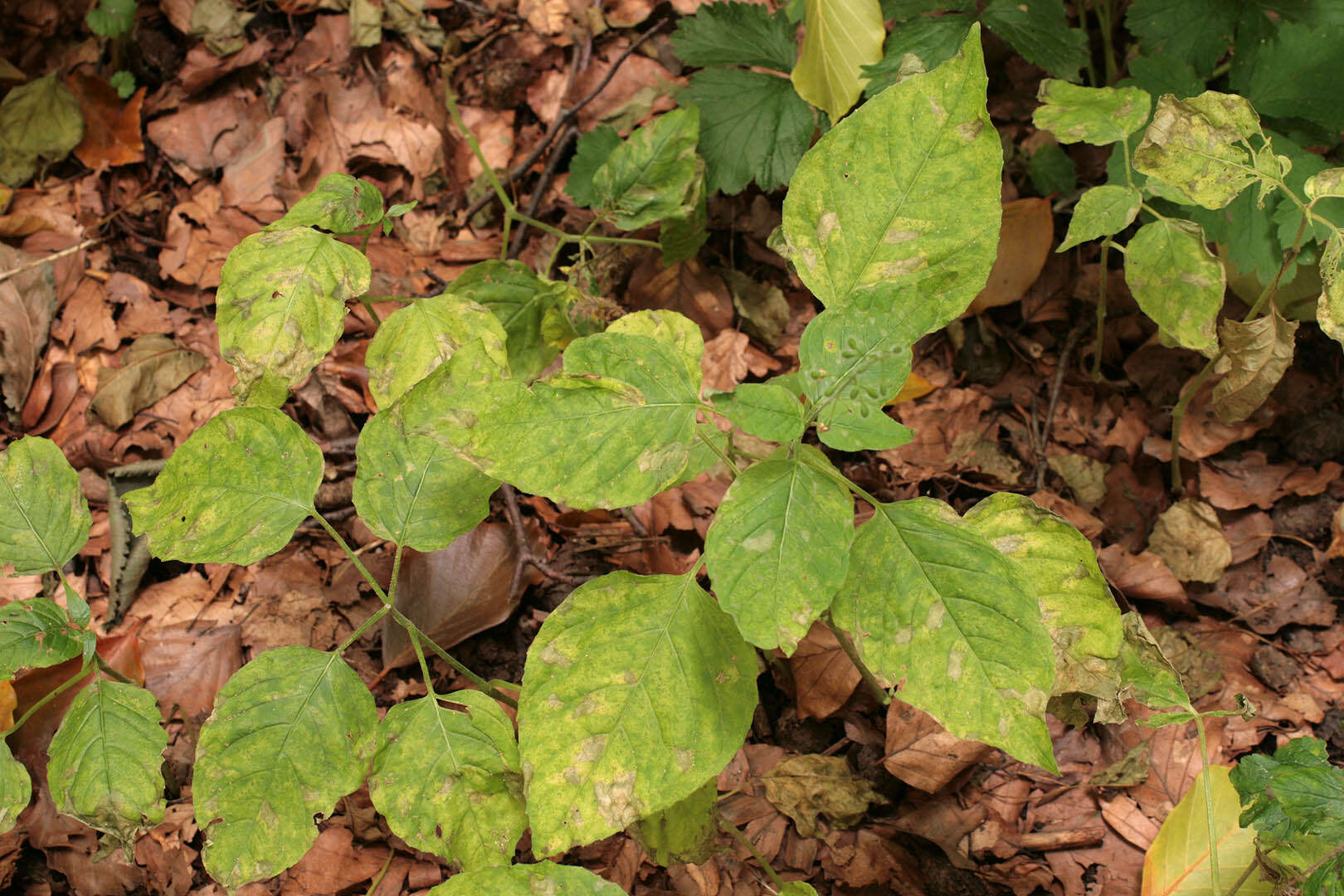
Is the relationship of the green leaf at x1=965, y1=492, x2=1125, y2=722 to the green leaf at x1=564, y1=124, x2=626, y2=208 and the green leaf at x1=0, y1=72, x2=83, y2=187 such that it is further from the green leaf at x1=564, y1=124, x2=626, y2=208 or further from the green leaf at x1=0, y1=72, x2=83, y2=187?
the green leaf at x1=0, y1=72, x2=83, y2=187

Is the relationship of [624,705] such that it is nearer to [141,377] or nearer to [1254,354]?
[1254,354]

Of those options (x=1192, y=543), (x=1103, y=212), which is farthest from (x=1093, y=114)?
(x=1192, y=543)

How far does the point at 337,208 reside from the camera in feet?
5.79

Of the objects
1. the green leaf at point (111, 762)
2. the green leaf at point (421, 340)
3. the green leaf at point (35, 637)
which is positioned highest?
the green leaf at point (421, 340)

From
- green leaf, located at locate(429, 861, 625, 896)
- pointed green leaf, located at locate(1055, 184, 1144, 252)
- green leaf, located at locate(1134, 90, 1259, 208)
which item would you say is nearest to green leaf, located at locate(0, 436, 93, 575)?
green leaf, located at locate(429, 861, 625, 896)

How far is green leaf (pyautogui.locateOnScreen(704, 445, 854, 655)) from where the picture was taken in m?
1.17

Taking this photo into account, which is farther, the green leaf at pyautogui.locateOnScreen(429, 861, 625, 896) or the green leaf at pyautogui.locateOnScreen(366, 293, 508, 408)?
the green leaf at pyautogui.locateOnScreen(366, 293, 508, 408)

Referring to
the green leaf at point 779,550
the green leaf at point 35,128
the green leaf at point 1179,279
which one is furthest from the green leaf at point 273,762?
the green leaf at point 35,128

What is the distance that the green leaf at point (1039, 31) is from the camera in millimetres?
2203

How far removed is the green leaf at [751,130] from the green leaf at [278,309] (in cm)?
112

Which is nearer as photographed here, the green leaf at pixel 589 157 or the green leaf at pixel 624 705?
the green leaf at pixel 624 705

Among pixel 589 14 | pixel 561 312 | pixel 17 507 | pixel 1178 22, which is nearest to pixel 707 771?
pixel 561 312

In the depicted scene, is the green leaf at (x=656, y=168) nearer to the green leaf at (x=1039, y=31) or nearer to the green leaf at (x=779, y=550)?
the green leaf at (x=1039, y=31)

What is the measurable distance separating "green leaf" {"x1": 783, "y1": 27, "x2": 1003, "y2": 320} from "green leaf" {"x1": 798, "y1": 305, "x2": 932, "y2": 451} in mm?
28
